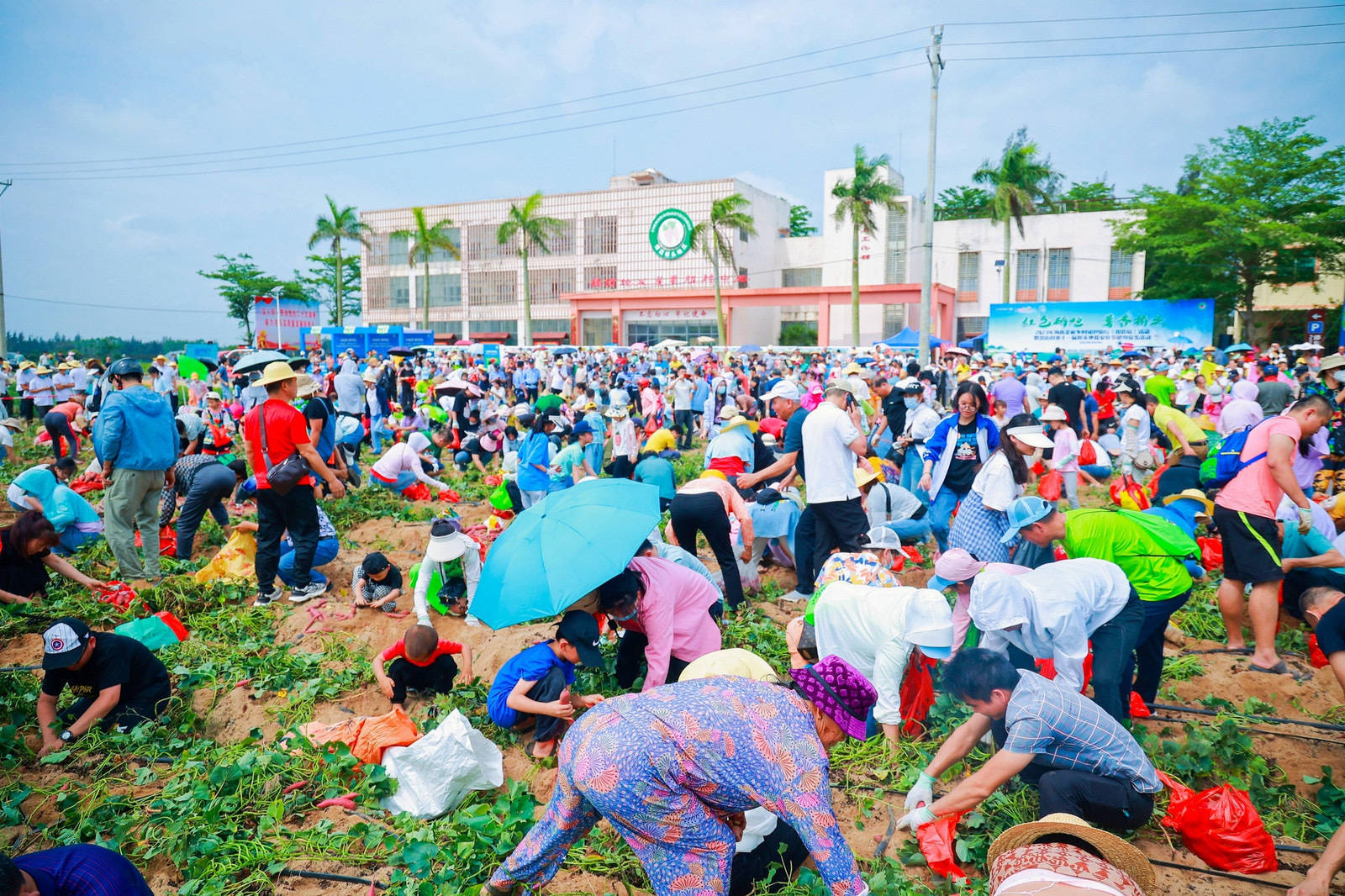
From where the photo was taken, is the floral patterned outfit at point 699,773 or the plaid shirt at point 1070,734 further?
the plaid shirt at point 1070,734

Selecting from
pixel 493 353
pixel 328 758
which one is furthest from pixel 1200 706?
pixel 493 353

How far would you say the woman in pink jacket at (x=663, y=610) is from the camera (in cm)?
350

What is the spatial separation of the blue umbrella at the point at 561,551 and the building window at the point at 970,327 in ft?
140

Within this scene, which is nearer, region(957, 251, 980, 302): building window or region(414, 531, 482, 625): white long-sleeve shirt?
region(414, 531, 482, 625): white long-sleeve shirt

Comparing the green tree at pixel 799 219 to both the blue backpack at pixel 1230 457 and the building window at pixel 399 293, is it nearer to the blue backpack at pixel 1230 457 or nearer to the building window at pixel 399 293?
the building window at pixel 399 293

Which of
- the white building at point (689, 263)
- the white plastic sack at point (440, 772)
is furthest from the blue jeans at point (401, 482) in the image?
the white building at point (689, 263)

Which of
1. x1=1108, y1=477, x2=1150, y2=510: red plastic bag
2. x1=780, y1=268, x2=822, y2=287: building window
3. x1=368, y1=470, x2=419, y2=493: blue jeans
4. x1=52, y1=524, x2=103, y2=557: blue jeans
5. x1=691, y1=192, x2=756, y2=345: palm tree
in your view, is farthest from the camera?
x1=780, y1=268, x2=822, y2=287: building window

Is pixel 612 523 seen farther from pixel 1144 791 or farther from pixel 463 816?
pixel 1144 791

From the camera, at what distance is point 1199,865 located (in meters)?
3.17

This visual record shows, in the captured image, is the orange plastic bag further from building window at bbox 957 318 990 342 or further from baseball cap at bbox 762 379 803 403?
building window at bbox 957 318 990 342

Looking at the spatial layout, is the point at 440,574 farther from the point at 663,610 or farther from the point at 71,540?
the point at 71,540

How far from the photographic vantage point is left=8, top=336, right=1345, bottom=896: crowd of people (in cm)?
239

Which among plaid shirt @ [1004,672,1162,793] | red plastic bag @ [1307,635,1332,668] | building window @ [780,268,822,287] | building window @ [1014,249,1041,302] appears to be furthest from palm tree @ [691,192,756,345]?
plaid shirt @ [1004,672,1162,793]

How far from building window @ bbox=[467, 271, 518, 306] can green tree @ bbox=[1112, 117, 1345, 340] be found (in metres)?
38.1
